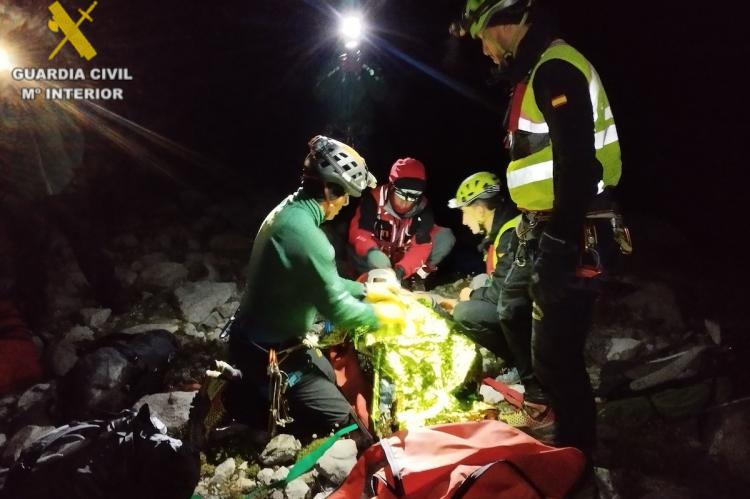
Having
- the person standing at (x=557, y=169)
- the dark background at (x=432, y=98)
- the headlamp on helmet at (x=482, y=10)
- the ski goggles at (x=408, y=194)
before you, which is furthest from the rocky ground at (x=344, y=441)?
the headlamp on helmet at (x=482, y=10)

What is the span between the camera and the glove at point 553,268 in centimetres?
252

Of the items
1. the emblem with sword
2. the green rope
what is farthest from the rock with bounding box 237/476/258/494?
the emblem with sword

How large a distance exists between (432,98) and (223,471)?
10.7 metres

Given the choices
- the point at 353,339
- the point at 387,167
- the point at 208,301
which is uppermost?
the point at 387,167

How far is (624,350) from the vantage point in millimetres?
4410

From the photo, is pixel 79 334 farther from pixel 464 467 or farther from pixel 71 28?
pixel 71 28

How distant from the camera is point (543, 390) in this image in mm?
3076

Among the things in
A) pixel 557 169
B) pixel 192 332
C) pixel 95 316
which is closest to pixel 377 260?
pixel 192 332

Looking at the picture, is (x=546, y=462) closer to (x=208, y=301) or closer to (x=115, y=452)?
(x=115, y=452)

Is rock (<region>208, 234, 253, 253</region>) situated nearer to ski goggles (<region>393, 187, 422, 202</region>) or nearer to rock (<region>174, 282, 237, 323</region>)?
rock (<region>174, 282, 237, 323</region>)

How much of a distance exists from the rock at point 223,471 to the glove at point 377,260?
3051 mm

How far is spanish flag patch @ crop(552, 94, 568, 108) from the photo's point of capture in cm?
239

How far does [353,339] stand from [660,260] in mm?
5034

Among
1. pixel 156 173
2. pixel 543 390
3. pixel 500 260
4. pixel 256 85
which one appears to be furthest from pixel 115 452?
pixel 256 85
